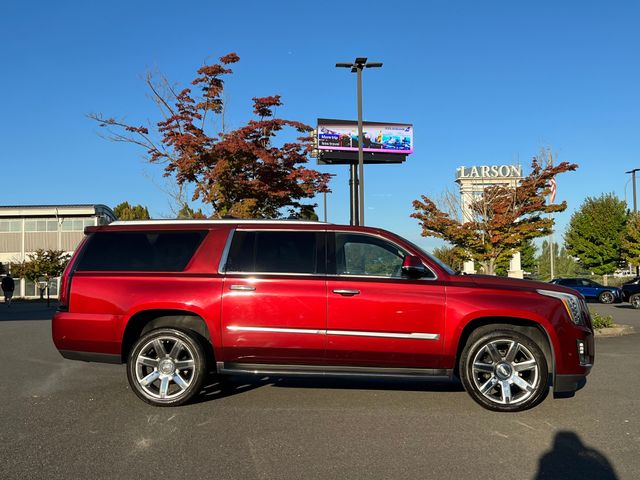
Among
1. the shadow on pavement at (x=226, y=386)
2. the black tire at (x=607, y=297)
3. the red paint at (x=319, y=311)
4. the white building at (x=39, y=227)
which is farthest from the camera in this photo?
the white building at (x=39, y=227)

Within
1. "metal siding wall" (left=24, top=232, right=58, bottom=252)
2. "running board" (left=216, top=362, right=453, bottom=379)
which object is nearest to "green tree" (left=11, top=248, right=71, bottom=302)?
"metal siding wall" (left=24, top=232, right=58, bottom=252)

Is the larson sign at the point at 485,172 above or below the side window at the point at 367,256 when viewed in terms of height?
above

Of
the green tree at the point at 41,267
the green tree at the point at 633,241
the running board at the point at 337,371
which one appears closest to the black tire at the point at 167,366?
the running board at the point at 337,371

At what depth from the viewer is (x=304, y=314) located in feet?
18.8

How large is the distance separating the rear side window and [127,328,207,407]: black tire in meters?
0.73

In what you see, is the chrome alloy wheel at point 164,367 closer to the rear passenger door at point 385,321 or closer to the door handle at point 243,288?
the door handle at point 243,288

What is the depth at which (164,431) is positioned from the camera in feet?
16.6

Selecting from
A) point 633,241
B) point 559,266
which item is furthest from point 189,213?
point 559,266

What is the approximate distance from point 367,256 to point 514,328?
5.53ft

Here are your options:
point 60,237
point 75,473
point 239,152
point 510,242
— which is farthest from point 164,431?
point 60,237

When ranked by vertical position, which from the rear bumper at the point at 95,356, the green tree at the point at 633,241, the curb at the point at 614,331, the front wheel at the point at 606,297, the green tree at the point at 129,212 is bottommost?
the front wheel at the point at 606,297

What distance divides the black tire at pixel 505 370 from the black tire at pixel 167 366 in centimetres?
276

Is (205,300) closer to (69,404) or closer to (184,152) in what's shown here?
(69,404)

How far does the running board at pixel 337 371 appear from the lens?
5.72 meters
